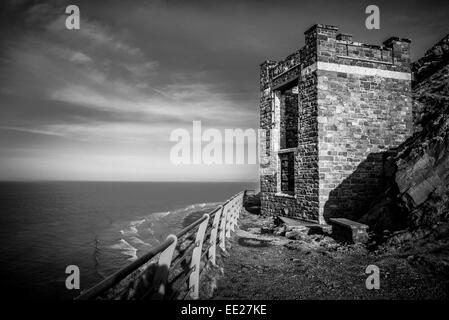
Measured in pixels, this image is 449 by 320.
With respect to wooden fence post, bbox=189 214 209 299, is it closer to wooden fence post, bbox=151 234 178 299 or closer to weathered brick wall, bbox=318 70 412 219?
wooden fence post, bbox=151 234 178 299

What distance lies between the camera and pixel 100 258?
1859 cm

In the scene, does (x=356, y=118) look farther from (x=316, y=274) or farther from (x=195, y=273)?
(x=195, y=273)

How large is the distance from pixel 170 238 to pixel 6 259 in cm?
2598

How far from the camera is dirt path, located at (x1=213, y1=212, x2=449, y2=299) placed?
4.39m

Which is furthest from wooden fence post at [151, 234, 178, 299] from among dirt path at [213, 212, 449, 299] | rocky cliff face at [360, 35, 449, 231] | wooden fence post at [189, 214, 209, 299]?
rocky cliff face at [360, 35, 449, 231]

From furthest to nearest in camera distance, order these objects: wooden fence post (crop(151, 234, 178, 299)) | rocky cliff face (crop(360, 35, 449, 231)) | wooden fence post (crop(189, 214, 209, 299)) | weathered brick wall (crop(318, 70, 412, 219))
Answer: weathered brick wall (crop(318, 70, 412, 219)) → rocky cliff face (crop(360, 35, 449, 231)) → wooden fence post (crop(189, 214, 209, 299)) → wooden fence post (crop(151, 234, 178, 299))

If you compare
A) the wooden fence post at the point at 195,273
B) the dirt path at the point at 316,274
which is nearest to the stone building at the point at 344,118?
the dirt path at the point at 316,274

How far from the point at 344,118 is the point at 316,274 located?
21.2 ft

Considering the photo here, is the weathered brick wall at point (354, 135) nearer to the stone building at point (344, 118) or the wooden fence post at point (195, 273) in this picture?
the stone building at point (344, 118)

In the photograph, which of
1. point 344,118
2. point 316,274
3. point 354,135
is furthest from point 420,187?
point 316,274

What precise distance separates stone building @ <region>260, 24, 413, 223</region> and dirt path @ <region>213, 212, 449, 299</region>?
2518 millimetres

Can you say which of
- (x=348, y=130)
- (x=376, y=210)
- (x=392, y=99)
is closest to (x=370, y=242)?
(x=376, y=210)

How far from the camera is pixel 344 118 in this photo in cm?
952

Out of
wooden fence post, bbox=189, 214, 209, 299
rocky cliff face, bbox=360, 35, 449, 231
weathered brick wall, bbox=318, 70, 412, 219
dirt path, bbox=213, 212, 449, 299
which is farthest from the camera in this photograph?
weathered brick wall, bbox=318, 70, 412, 219
